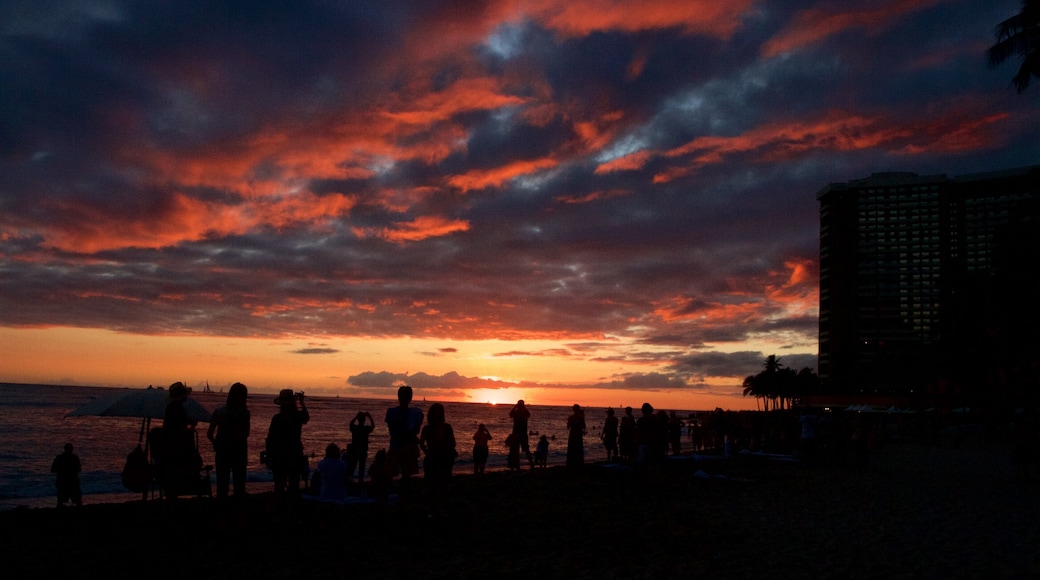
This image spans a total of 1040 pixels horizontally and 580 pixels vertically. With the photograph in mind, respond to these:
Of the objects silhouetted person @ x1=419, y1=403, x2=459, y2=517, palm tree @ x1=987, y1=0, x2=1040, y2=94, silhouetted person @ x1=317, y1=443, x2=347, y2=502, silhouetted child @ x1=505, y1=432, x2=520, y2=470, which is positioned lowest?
silhouetted child @ x1=505, y1=432, x2=520, y2=470

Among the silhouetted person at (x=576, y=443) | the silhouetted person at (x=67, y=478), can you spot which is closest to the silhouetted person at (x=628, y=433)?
the silhouetted person at (x=576, y=443)

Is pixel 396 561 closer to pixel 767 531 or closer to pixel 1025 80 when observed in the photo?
pixel 767 531

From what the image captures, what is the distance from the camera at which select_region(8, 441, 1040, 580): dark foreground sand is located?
7422 mm

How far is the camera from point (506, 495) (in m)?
13.9

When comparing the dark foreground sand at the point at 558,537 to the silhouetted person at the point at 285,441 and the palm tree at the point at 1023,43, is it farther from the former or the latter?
the palm tree at the point at 1023,43

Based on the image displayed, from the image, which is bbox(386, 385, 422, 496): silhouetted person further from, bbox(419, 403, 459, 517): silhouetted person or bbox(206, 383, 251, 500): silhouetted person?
bbox(206, 383, 251, 500): silhouetted person

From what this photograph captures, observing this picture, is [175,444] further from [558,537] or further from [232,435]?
[558,537]

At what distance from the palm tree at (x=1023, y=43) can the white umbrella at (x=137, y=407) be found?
78.6 feet

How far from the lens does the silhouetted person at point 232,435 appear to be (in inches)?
337

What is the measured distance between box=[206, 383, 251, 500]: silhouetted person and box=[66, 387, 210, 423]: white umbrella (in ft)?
11.0

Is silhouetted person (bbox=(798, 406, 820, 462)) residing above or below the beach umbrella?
below

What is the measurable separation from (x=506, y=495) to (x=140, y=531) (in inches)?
264

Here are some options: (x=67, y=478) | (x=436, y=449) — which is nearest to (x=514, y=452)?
(x=67, y=478)

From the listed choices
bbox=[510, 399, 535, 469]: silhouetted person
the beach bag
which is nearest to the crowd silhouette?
the beach bag
